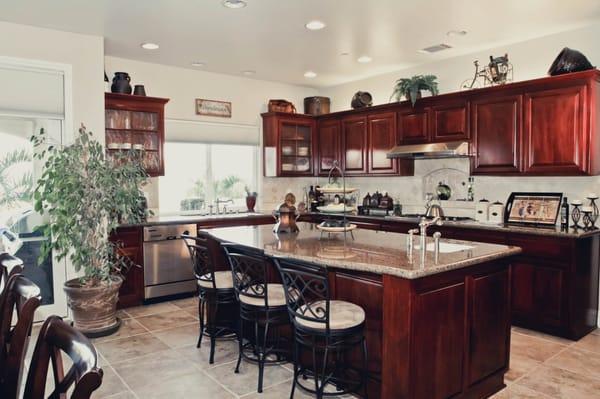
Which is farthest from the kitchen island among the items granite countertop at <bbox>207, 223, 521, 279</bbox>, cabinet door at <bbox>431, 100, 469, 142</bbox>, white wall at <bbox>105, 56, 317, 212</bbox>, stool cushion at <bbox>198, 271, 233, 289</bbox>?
white wall at <bbox>105, 56, 317, 212</bbox>

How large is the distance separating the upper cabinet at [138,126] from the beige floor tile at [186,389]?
2731 millimetres

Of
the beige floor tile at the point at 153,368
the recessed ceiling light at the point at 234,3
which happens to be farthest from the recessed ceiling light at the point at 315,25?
the beige floor tile at the point at 153,368

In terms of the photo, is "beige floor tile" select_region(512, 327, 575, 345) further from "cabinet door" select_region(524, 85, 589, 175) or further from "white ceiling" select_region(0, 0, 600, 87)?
"white ceiling" select_region(0, 0, 600, 87)

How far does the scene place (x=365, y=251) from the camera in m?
2.94

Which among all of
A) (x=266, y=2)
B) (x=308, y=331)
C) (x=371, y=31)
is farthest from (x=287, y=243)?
(x=371, y=31)

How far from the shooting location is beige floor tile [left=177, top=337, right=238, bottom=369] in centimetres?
349

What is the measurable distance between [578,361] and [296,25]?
377 cm

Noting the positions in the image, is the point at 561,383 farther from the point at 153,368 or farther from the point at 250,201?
the point at 250,201

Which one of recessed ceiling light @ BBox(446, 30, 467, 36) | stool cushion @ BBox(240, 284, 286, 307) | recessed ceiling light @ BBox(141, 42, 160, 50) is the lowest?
stool cushion @ BBox(240, 284, 286, 307)

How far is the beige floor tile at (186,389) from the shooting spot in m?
2.95

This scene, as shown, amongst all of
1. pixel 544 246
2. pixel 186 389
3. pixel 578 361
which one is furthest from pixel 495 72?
pixel 186 389

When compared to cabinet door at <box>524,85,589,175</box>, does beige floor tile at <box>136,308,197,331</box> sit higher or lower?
lower

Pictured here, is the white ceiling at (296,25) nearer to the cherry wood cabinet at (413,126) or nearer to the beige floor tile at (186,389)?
the cherry wood cabinet at (413,126)

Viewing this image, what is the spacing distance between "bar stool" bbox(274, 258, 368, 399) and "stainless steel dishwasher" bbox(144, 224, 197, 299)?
2.62 meters
